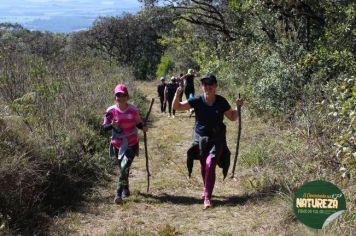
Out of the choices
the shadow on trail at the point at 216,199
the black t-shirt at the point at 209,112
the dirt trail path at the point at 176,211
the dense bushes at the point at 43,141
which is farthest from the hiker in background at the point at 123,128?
the black t-shirt at the point at 209,112

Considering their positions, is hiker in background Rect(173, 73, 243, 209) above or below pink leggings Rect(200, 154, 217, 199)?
above

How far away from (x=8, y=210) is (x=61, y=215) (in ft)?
2.55

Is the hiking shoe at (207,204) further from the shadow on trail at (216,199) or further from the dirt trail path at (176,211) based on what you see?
the shadow on trail at (216,199)

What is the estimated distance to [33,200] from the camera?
573cm

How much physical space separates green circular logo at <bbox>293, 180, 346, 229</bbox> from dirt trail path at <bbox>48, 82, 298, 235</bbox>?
116cm

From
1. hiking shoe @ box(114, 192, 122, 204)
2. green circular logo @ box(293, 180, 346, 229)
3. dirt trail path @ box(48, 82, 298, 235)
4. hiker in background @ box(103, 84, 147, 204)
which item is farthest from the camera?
hiker in background @ box(103, 84, 147, 204)

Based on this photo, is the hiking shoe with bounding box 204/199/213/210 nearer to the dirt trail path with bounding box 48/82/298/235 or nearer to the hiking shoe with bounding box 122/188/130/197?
the dirt trail path with bounding box 48/82/298/235

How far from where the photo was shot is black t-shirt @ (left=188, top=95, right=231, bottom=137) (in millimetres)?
6238

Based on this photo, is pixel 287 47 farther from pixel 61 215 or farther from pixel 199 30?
pixel 199 30

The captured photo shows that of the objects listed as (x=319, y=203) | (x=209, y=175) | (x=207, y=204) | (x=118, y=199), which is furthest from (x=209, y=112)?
(x=319, y=203)

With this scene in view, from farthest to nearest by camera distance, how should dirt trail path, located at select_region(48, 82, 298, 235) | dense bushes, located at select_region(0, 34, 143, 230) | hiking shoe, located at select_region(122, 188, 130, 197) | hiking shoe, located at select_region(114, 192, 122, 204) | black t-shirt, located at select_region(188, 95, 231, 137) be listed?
1. hiking shoe, located at select_region(122, 188, 130, 197)
2. hiking shoe, located at select_region(114, 192, 122, 204)
3. black t-shirt, located at select_region(188, 95, 231, 137)
4. dense bushes, located at select_region(0, 34, 143, 230)
5. dirt trail path, located at select_region(48, 82, 298, 235)

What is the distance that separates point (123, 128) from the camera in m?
6.69

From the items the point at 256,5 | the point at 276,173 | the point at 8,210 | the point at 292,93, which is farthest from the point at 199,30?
the point at 8,210

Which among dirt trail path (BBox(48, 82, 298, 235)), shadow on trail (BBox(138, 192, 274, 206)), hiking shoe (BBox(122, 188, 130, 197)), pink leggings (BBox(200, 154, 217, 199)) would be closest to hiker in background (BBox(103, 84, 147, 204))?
hiking shoe (BBox(122, 188, 130, 197))
